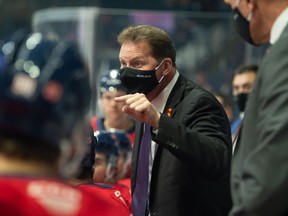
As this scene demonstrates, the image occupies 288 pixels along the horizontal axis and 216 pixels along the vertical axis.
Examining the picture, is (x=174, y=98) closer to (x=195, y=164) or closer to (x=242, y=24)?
(x=195, y=164)

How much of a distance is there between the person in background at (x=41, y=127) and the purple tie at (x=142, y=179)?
1.90 meters

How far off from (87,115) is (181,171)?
1.74 m

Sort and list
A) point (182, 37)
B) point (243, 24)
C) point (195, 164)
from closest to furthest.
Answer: point (243, 24)
point (195, 164)
point (182, 37)

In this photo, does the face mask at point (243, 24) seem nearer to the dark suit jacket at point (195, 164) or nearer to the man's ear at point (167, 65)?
the dark suit jacket at point (195, 164)

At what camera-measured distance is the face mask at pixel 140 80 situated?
3938 mm

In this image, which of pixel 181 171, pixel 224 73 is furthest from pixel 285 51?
Answer: pixel 224 73

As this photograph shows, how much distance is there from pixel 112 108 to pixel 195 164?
294 centimetres

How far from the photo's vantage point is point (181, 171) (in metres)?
3.80

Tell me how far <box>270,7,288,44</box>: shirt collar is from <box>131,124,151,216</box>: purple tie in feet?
4.88

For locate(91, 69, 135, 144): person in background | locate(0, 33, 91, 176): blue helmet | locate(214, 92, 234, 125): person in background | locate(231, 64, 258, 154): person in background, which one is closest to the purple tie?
locate(0, 33, 91, 176): blue helmet

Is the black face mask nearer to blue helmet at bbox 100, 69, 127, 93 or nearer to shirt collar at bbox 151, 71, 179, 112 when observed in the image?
shirt collar at bbox 151, 71, 179, 112

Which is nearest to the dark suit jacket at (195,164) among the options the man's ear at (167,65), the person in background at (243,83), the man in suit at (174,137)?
the man in suit at (174,137)

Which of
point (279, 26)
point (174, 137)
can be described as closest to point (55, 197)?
point (279, 26)

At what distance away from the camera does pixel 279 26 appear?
103 inches
